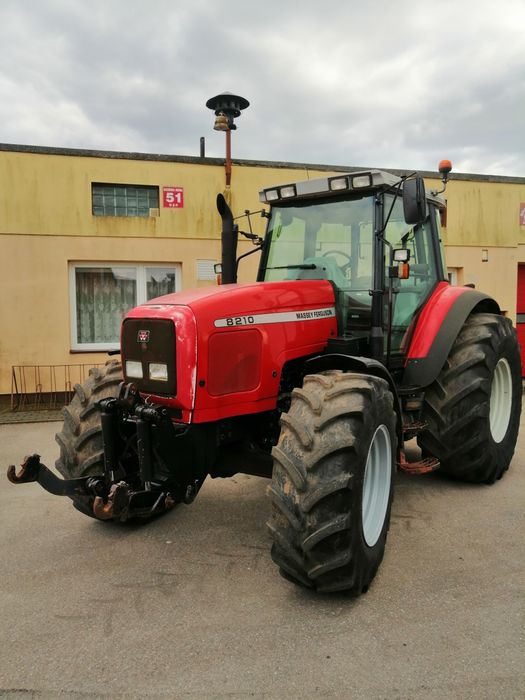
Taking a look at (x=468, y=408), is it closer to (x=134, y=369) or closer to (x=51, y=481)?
(x=134, y=369)

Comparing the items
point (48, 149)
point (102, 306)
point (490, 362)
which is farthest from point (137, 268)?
point (490, 362)

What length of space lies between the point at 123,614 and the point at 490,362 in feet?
11.4

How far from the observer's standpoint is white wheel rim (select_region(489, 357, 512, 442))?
204 inches

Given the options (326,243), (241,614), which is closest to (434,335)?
(326,243)

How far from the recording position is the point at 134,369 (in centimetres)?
333

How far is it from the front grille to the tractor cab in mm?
1348

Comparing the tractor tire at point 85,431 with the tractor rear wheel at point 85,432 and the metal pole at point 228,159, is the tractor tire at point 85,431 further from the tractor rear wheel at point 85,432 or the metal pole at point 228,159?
the metal pole at point 228,159

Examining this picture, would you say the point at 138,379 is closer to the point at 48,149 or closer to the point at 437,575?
the point at 437,575

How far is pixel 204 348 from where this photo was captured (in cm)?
309

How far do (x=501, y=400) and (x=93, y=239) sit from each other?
6241 millimetres

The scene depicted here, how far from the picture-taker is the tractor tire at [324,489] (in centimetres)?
275

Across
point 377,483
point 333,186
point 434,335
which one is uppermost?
point 333,186

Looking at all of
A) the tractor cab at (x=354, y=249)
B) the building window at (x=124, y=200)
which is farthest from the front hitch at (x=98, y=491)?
the building window at (x=124, y=200)

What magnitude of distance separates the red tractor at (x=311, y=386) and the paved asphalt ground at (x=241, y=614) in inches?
10.5
